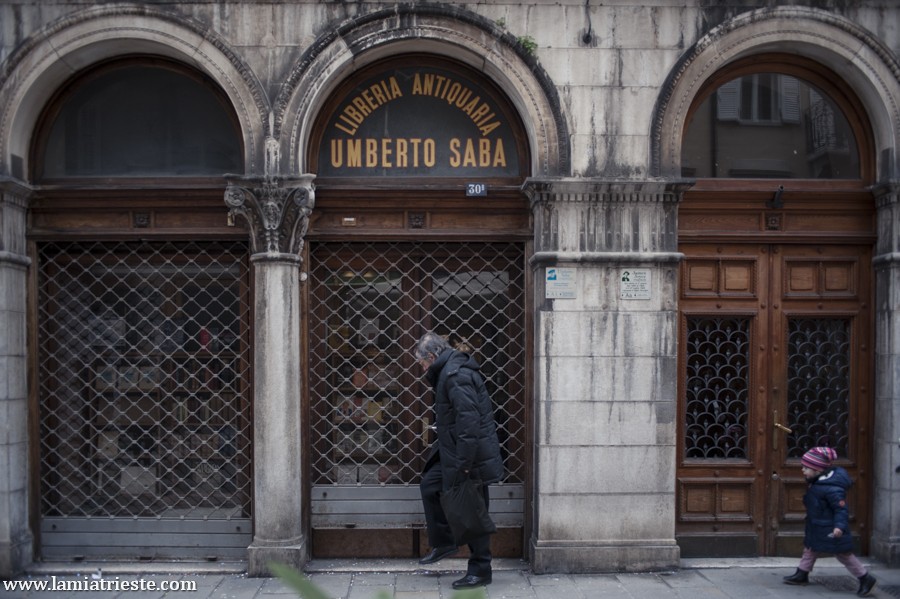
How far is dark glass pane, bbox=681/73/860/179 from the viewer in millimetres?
7109

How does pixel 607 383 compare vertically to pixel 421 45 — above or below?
below

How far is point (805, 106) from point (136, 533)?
7.29m

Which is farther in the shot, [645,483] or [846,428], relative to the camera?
[846,428]

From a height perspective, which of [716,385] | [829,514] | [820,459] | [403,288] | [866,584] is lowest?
[866,584]

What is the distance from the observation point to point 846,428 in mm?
7121

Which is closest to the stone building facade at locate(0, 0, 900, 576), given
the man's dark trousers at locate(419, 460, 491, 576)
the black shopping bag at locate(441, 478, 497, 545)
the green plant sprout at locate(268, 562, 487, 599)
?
the man's dark trousers at locate(419, 460, 491, 576)

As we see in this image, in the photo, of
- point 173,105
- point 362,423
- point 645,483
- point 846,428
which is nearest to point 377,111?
point 173,105

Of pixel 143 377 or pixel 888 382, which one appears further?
pixel 143 377

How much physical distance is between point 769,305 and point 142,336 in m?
5.76

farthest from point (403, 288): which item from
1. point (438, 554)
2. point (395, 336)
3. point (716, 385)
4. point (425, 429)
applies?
point (716, 385)

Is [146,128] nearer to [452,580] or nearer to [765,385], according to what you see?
[452,580]

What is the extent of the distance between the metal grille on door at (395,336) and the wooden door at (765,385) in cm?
158

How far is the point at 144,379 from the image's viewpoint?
7.07 meters

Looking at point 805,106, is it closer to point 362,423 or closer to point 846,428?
point 846,428
